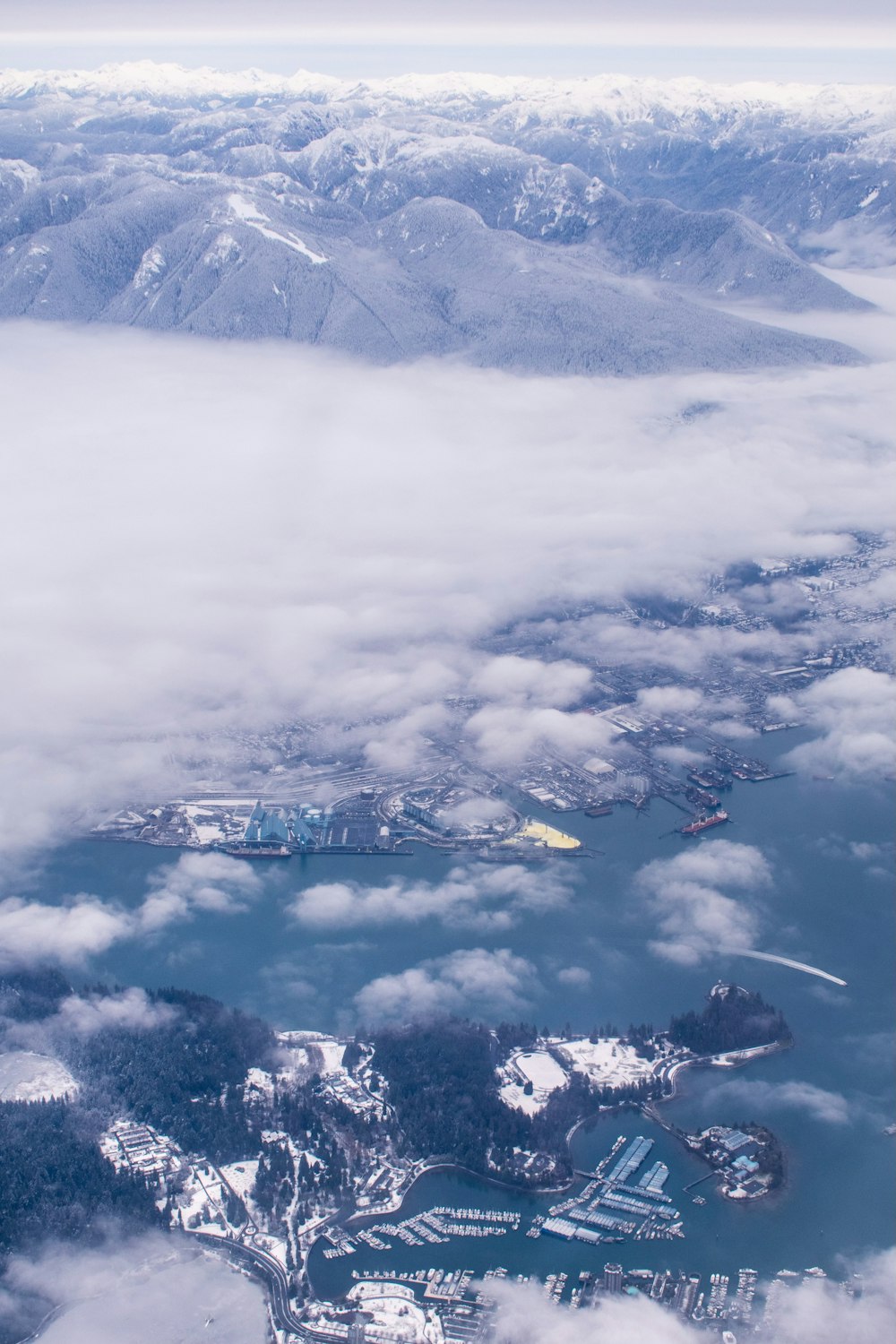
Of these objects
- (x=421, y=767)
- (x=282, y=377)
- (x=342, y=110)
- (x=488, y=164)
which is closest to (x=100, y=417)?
(x=282, y=377)

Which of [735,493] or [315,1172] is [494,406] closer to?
[735,493]

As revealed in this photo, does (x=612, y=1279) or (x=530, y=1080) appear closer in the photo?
(x=612, y=1279)

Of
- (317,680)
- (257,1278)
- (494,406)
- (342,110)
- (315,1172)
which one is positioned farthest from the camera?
(342,110)

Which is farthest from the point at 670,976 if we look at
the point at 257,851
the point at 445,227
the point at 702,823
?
the point at 445,227

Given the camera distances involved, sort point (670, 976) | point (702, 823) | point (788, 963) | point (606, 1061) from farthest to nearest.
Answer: point (702, 823)
point (788, 963)
point (670, 976)
point (606, 1061)

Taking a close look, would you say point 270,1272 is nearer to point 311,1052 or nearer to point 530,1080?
point 311,1052

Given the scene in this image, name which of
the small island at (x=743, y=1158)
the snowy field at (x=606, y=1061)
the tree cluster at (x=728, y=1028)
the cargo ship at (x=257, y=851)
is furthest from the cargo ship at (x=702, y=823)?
the small island at (x=743, y=1158)

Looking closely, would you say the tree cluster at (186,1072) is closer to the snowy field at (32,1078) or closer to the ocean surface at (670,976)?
the snowy field at (32,1078)
